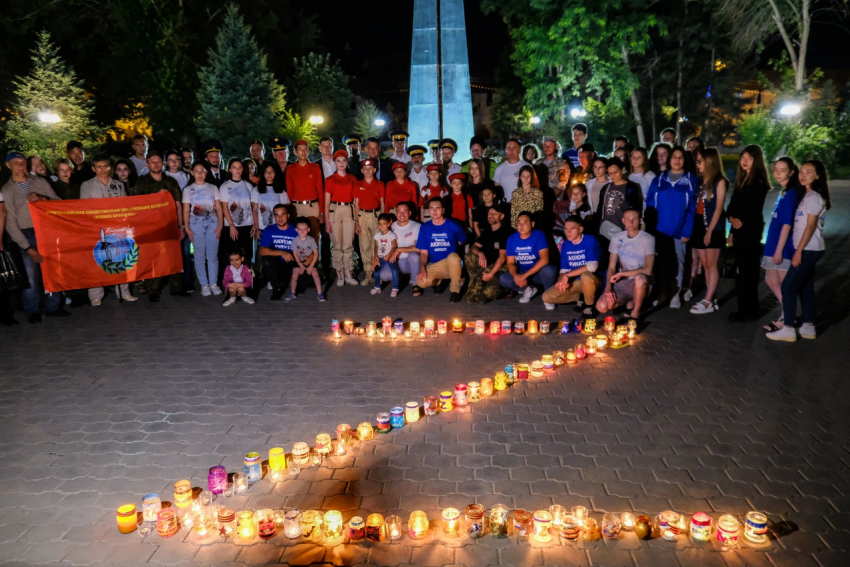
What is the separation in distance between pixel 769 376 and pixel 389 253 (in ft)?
18.3

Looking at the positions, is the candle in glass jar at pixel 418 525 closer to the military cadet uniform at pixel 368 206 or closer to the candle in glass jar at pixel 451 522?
the candle in glass jar at pixel 451 522

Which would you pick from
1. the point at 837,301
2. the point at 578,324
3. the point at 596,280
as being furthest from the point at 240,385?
the point at 837,301

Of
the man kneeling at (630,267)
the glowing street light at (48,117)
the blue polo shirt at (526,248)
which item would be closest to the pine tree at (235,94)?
the glowing street light at (48,117)

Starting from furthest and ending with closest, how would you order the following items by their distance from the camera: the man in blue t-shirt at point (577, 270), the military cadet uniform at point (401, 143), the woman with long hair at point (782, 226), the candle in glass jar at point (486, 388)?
the military cadet uniform at point (401, 143), the man in blue t-shirt at point (577, 270), the woman with long hair at point (782, 226), the candle in glass jar at point (486, 388)

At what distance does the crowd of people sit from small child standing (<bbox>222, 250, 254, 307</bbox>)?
21mm

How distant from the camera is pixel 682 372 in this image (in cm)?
657

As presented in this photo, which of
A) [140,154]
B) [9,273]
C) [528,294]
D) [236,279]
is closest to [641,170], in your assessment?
[528,294]

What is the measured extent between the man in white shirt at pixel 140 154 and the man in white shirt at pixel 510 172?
5835 millimetres

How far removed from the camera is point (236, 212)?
9852mm

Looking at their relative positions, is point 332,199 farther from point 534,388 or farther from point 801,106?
point 801,106

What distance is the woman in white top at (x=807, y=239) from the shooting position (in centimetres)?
685

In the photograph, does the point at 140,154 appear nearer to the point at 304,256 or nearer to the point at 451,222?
the point at 304,256

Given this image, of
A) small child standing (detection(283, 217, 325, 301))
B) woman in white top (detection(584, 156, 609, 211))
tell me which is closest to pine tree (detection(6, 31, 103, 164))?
small child standing (detection(283, 217, 325, 301))

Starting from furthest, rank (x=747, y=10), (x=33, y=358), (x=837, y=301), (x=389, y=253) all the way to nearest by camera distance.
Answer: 1. (x=747, y=10)
2. (x=389, y=253)
3. (x=837, y=301)
4. (x=33, y=358)
